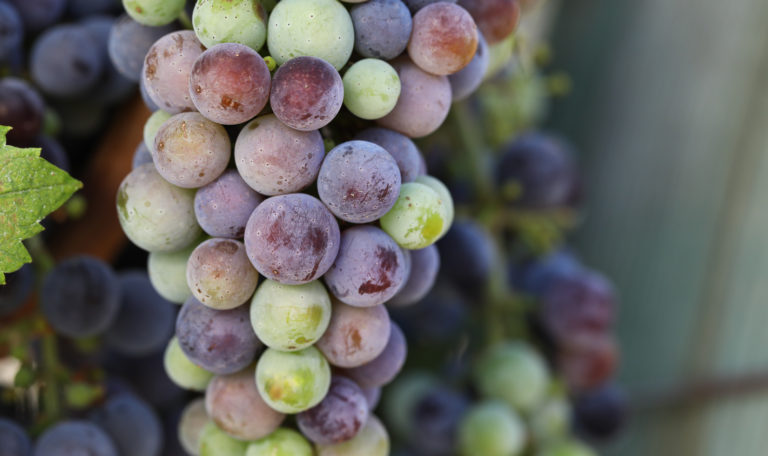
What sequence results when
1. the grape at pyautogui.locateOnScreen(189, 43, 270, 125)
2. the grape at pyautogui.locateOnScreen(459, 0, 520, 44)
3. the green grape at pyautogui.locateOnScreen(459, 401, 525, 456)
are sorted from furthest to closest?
1. the green grape at pyautogui.locateOnScreen(459, 401, 525, 456)
2. the grape at pyautogui.locateOnScreen(459, 0, 520, 44)
3. the grape at pyautogui.locateOnScreen(189, 43, 270, 125)

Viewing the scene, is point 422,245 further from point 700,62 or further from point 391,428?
point 700,62

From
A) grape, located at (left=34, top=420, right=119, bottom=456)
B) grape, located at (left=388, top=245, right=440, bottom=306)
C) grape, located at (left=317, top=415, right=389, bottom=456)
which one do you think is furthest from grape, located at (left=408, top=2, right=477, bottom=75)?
grape, located at (left=34, top=420, right=119, bottom=456)

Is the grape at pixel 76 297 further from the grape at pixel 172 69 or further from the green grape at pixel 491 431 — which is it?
the green grape at pixel 491 431

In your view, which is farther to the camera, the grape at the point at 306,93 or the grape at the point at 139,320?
the grape at the point at 139,320

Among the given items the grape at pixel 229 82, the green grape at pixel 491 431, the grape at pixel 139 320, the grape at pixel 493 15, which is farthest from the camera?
the green grape at pixel 491 431

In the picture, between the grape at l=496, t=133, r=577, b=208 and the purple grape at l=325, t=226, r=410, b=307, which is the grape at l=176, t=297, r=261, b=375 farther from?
the grape at l=496, t=133, r=577, b=208

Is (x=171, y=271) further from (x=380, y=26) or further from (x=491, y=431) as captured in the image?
(x=491, y=431)

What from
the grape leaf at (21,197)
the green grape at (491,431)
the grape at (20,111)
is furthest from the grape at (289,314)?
the green grape at (491,431)
